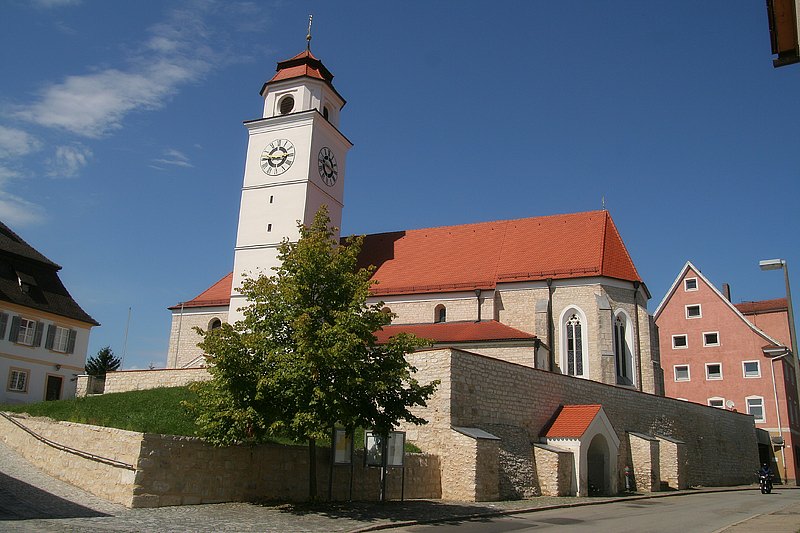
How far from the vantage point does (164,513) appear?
12.8 metres

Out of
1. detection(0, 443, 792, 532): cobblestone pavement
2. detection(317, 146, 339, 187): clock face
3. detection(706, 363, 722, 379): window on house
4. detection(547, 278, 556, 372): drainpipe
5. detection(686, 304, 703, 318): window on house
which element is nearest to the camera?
detection(0, 443, 792, 532): cobblestone pavement

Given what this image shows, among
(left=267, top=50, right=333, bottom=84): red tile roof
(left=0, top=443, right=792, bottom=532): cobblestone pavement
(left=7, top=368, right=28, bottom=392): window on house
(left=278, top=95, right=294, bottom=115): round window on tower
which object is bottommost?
(left=0, top=443, right=792, bottom=532): cobblestone pavement

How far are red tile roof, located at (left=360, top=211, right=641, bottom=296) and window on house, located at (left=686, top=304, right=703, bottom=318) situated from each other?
14336 millimetres

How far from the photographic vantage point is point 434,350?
21.1 m

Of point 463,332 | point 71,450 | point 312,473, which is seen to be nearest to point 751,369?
point 463,332

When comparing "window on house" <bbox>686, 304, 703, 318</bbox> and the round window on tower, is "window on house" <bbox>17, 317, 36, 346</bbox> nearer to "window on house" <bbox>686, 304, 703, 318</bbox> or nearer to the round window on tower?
the round window on tower

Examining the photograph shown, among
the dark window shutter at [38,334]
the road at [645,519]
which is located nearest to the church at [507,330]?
the road at [645,519]

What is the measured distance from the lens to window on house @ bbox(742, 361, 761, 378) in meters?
41.7

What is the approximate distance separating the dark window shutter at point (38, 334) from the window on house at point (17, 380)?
136cm

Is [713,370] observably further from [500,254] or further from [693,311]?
[500,254]

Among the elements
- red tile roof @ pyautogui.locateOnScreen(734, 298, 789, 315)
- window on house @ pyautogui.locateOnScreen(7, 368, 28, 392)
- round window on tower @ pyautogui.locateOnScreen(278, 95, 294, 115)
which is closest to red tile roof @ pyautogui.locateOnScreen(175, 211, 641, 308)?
round window on tower @ pyautogui.locateOnScreen(278, 95, 294, 115)

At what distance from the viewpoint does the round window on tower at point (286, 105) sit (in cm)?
3541

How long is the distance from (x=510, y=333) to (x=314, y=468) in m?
15.3

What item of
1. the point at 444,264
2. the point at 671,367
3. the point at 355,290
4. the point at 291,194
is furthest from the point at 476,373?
the point at 671,367
